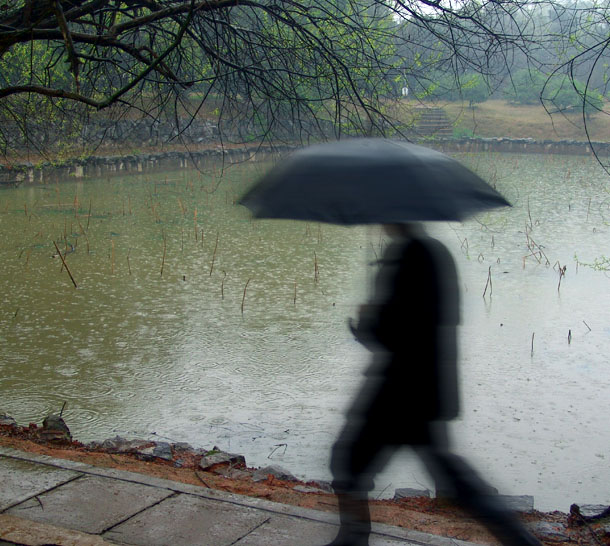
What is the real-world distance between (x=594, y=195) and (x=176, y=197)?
8.41m

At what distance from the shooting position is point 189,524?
2.38 metres

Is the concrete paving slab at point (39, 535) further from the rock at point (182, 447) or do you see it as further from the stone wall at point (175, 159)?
the stone wall at point (175, 159)

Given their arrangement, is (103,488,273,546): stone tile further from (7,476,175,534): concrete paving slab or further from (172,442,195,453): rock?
(172,442,195,453): rock

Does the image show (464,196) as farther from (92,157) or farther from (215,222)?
(92,157)

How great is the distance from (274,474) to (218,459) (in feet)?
0.92

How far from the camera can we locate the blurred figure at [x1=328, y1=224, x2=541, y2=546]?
6.29 feet

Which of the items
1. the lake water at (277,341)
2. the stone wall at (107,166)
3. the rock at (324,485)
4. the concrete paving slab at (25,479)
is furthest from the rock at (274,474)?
the stone wall at (107,166)

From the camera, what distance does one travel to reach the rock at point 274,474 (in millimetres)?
3254

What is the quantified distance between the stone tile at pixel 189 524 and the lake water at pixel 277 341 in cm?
82

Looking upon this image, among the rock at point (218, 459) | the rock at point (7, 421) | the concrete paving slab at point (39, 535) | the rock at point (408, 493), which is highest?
the concrete paving slab at point (39, 535)

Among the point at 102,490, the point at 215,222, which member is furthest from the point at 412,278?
the point at 215,222

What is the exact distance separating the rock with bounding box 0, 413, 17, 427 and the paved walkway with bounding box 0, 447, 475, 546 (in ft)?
3.17

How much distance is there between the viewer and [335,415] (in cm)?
432

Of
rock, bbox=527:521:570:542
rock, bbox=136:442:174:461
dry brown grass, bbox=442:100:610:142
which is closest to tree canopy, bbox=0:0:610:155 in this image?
rock, bbox=136:442:174:461
